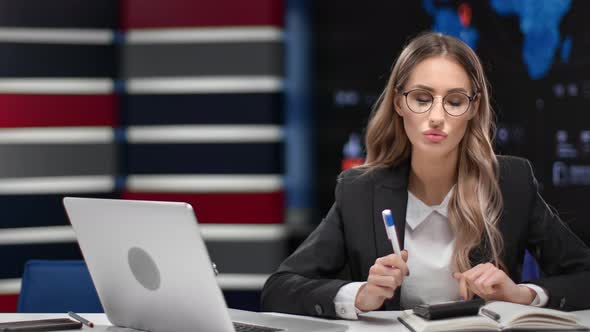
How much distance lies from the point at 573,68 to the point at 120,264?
2839mm

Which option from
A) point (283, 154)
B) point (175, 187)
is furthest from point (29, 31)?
point (283, 154)

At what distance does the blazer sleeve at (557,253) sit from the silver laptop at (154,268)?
25.5 inches

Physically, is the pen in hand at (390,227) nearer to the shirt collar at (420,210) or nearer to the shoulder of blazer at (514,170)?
the shirt collar at (420,210)

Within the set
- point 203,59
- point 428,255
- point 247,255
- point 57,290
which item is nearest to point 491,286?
point 428,255

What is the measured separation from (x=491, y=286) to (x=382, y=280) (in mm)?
270

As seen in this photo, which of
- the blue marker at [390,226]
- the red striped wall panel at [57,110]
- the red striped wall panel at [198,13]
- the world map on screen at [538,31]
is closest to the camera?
the blue marker at [390,226]

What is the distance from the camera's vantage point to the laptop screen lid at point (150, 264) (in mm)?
1731

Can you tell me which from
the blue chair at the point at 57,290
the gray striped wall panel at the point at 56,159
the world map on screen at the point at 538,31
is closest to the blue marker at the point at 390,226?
the blue chair at the point at 57,290

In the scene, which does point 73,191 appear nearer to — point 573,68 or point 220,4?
point 220,4

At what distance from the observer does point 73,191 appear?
5.07 metres

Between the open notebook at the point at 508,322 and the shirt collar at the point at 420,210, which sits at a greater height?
the shirt collar at the point at 420,210

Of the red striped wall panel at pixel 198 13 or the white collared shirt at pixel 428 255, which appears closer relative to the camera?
the white collared shirt at pixel 428 255

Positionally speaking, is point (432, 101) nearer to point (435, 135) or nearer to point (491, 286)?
point (435, 135)

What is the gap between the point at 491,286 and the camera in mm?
2146
